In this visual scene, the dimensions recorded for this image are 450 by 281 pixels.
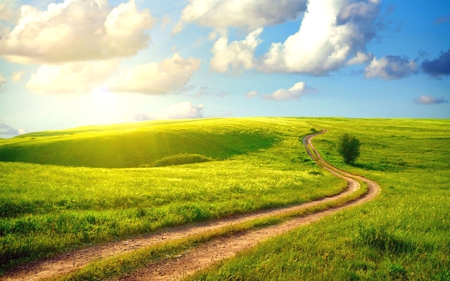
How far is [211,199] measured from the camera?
67.3ft

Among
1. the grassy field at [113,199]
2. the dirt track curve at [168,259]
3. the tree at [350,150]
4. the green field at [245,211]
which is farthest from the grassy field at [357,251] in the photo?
the tree at [350,150]

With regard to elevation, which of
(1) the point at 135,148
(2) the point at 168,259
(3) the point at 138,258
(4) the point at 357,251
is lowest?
(1) the point at 135,148

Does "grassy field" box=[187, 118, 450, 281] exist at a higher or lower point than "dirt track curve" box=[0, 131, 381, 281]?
higher

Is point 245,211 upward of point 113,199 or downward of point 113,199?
downward

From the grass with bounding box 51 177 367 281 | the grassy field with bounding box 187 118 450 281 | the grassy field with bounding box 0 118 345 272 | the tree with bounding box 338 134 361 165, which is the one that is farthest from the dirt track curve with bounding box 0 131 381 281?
the tree with bounding box 338 134 361 165

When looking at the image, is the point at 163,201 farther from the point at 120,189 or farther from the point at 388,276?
the point at 388,276

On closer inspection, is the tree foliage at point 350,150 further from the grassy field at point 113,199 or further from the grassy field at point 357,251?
the grassy field at point 357,251

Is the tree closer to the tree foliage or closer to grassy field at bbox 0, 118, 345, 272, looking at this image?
the tree foliage

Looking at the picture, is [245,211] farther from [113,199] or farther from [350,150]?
[350,150]

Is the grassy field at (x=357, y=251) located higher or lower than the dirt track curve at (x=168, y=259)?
higher

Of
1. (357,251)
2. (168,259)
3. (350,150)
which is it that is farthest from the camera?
(350,150)

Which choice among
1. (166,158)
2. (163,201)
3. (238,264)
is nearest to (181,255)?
(238,264)

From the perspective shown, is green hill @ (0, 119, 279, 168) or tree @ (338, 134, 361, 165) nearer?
tree @ (338, 134, 361, 165)

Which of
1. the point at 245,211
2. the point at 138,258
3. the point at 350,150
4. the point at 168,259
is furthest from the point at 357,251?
the point at 350,150
